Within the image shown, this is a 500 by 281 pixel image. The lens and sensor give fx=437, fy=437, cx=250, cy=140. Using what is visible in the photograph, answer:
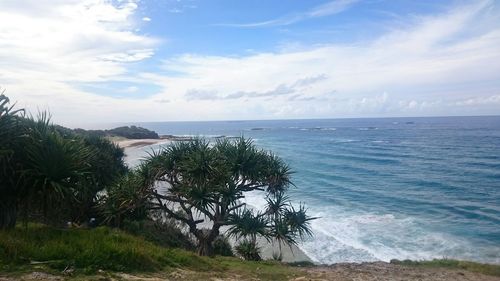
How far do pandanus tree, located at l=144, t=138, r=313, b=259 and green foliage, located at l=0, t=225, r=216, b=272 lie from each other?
4.53 metres

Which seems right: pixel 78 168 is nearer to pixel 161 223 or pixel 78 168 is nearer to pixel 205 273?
pixel 205 273

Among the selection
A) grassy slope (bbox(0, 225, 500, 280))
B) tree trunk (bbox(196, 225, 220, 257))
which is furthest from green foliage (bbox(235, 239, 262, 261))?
grassy slope (bbox(0, 225, 500, 280))

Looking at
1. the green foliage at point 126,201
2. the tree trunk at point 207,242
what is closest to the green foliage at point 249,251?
the tree trunk at point 207,242

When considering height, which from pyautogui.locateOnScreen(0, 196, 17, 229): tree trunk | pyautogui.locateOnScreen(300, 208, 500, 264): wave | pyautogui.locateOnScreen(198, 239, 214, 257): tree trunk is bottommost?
pyautogui.locateOnScreen(300, 208, 500, 264): wave

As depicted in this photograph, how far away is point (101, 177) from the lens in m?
19.8

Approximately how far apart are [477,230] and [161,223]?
57.9ft

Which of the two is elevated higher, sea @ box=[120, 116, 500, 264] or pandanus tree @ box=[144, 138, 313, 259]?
pandanus tree @ box=[144, 138, 313, 259]

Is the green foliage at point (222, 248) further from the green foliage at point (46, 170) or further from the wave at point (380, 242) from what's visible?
the green foliage at point (46, 170)

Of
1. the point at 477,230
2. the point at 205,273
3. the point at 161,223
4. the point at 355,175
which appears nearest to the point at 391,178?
the point at 355,175

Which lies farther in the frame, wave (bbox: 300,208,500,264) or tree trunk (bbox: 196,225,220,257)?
wave (bbox: 300,208,500,264)

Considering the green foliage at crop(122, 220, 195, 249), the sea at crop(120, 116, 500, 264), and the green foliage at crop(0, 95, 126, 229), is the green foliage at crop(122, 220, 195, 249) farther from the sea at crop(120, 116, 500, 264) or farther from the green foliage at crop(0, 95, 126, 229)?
the green foliage at crop(0, 95, 126, 229)

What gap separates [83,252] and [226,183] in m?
6.93

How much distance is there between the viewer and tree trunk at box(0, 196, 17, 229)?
9.67m

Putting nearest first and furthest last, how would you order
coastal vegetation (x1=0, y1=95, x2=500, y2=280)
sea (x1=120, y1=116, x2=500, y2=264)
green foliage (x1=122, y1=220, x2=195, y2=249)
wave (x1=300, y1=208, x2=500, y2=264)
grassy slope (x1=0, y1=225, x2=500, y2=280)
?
grassy slope (x1=0, y1=225, x2=500, y2=280) → coastal vegetation (x1=0, y1=95, x2=500, y2=280) → green foliage (x1=122, y1=220, x2=195, y2=249) → wave (x1=300, y1=208, x2=500, y2=264) → sea (x1=120, y1=116, x2=500, y2=264)
